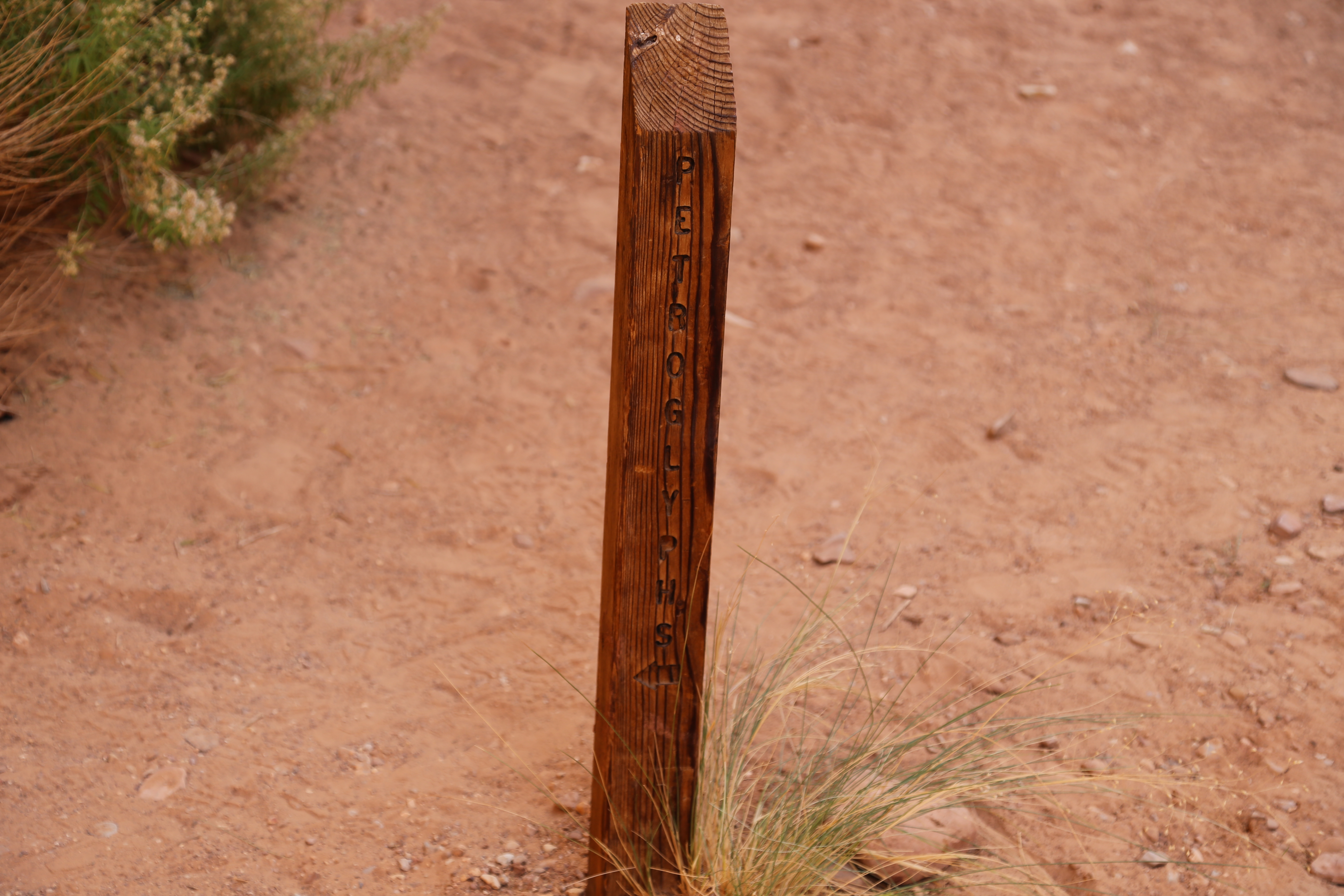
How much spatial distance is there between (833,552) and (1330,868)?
1507 mm

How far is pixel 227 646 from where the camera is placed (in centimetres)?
285

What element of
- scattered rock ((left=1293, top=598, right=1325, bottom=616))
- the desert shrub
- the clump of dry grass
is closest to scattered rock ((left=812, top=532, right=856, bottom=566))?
A: the clump of dry grass

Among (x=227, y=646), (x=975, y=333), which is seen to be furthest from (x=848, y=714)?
(x=975, y=333)

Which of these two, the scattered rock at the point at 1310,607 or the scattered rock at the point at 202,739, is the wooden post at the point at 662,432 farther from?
the scattered rock at the point at 1310,607

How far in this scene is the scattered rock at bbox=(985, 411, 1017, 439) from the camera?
3.83 m

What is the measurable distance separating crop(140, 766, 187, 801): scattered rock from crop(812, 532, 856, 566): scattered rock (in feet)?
6.11

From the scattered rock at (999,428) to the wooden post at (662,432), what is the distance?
2.20 meters

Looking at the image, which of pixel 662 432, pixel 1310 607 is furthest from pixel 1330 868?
pixel 662 432

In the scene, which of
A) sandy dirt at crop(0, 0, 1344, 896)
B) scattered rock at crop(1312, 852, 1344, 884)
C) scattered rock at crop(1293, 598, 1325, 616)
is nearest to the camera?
scattered rock at crop(1312, 852, 1344, 884)

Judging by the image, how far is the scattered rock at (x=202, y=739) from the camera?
2520mm

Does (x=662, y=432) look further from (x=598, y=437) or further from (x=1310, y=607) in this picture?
(x=1310, y=607)

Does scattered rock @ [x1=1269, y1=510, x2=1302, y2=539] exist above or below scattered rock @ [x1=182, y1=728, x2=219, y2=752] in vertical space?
above

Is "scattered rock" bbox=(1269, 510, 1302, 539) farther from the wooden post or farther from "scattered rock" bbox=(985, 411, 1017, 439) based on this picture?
the wooden post

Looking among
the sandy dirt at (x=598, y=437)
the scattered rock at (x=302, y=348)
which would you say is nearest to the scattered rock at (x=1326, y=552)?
the sandy dirt at (x=598, y=437)
